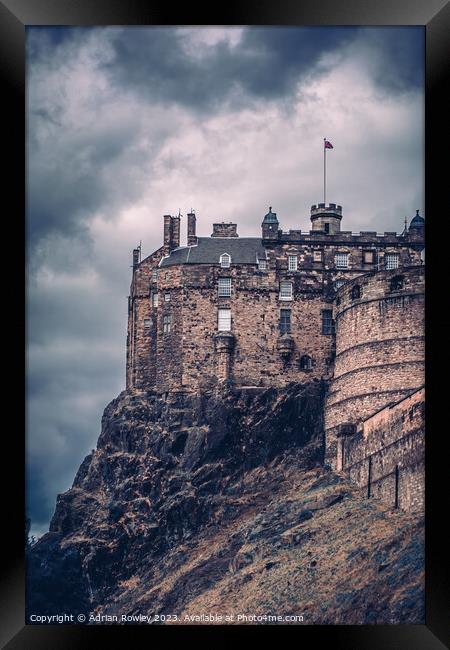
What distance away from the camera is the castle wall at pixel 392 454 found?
40531 mm

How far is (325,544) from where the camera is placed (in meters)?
42.7

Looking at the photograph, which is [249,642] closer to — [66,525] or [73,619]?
[73,619]

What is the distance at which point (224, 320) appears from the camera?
49625mm

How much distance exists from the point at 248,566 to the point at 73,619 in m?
12.6

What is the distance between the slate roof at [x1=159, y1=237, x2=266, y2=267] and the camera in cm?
4997

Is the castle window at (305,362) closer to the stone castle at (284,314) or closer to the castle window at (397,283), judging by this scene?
the stone castle at (284,314)

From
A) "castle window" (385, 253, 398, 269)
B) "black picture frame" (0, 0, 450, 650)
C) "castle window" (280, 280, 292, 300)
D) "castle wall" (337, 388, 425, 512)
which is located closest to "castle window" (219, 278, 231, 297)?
"castle window" (280, 280, 292, 300)

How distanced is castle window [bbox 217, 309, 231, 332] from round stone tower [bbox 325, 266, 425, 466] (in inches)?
146

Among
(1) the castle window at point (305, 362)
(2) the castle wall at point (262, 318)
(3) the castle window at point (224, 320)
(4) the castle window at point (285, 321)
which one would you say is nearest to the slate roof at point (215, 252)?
(2) the castle wall at point (262, 318)

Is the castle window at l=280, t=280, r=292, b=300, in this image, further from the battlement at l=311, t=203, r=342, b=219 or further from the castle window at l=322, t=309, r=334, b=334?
the battlement at l=311, t=203, r=342, b=219

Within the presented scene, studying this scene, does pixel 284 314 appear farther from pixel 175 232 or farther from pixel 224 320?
pixel 175 232

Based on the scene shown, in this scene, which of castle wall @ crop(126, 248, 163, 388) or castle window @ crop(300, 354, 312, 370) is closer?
castle window @ crop(300, 354, 312, 370)
